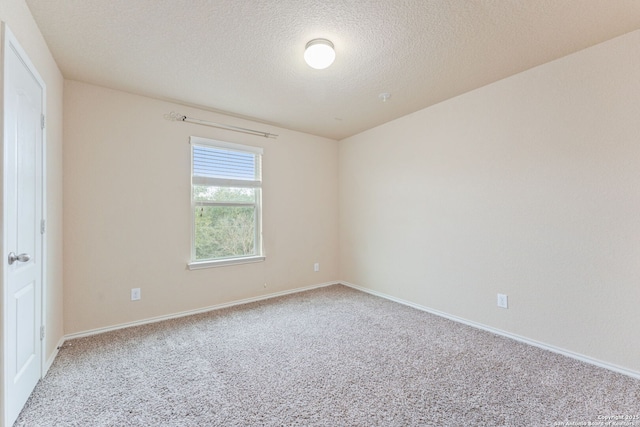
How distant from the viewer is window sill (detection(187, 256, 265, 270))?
329 centimetres

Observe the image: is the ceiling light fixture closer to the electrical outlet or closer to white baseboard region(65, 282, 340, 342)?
the electrical outlet

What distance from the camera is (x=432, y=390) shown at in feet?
6.01

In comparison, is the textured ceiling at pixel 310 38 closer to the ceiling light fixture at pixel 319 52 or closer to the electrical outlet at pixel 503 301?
the ceiling light fixture at pixel 319 52

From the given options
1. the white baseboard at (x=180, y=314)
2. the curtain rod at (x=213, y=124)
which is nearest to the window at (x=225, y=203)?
the curtain rod at (x=213, y=124)

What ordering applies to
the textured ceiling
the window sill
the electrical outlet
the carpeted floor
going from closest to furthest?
the carpeted floor
the textured ceiling
the electrical outlet
the window sill

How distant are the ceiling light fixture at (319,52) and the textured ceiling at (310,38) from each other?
0.19 ft

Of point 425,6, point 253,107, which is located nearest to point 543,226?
point 425,6

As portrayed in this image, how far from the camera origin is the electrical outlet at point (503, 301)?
2652 mm

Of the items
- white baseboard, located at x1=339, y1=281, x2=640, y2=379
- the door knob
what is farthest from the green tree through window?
white baseboard, located at x1=339, y1=281, x2=640, y2=379

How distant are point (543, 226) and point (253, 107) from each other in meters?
3.19

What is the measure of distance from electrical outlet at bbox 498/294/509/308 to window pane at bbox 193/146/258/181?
3.15 m

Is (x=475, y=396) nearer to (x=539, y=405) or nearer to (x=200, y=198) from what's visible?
(x=539, y=405)

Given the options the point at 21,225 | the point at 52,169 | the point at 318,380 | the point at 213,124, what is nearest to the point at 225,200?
the point at 213,124

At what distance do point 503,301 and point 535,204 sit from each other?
3.13 ft
